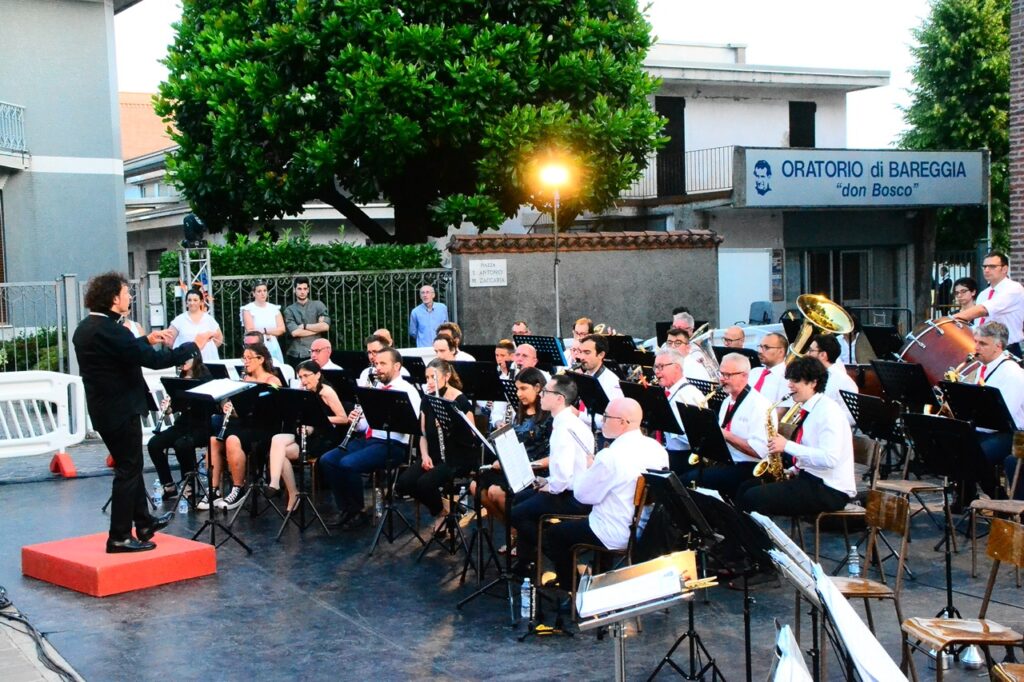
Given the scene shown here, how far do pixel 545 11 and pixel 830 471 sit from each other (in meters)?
13.6

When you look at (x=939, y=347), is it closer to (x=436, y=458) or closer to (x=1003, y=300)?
(x=1003, y=300)

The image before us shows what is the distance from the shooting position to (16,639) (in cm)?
772

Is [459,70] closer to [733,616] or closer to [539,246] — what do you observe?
[539,246]

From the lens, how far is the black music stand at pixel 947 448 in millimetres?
7652

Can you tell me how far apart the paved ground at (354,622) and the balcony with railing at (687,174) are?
19.6 m

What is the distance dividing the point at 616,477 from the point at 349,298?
1277cm

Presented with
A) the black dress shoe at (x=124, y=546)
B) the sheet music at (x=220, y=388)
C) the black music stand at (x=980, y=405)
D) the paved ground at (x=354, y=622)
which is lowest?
the paved ground at (x=354, y=622)

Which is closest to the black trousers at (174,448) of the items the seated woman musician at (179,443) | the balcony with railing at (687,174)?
the seated woman musician at (179,443)

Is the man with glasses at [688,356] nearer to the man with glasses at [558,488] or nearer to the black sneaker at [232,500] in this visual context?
the man with glasses at [558,488]

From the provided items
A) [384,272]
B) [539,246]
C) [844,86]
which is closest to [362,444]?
[384,272]

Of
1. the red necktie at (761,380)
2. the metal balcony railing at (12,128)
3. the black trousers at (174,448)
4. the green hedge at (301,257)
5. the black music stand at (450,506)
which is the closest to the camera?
the black music stand at (450,506)

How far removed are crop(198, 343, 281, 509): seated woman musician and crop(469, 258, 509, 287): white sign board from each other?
28.3ft

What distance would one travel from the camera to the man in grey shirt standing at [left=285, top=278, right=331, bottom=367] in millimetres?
16938

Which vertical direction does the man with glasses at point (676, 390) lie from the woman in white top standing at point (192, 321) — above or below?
below
